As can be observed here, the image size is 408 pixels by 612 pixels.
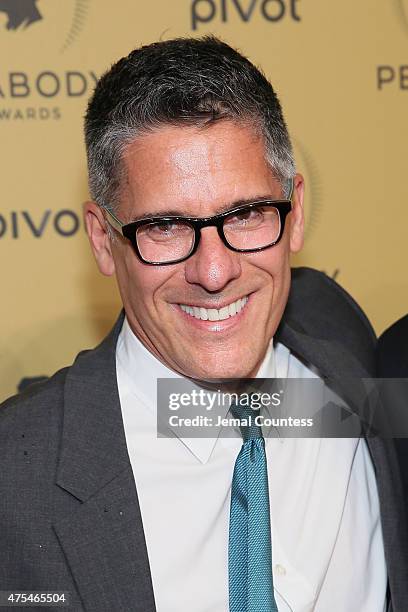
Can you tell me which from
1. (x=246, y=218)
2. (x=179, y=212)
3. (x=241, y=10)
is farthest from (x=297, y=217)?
(x=241, y=10)

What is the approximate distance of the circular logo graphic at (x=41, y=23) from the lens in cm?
198

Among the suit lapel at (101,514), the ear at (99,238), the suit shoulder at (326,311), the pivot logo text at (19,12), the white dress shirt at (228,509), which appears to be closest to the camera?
the suit lapel at (101,514)

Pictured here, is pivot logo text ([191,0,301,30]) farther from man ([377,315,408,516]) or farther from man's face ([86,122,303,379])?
man ([377,315,408,516])

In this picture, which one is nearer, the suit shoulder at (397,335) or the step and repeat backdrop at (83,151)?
the suit shoulder at (397,335)

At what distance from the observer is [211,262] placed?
1329 mm

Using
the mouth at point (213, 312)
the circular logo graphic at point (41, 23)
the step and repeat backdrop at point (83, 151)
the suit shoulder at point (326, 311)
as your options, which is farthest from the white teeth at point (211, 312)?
the circular logo graphic at point (41, 23)

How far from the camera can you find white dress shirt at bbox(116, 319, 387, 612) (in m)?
1.39

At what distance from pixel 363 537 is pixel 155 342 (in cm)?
53

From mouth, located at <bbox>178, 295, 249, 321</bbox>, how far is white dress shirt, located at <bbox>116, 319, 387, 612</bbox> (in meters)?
0.14

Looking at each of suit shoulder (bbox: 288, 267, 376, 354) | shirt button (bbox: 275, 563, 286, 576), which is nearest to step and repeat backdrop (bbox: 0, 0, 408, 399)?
suit shoulder (bbox: 288, 267, 376, 354)

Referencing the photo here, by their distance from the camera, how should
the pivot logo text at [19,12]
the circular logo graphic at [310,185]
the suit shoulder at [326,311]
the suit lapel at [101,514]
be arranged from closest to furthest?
the suit lapel at [101,514]
the suit shoulder at [326,311]
the pivot logo text at [19,12]
the circular logo graphic at [310,185]

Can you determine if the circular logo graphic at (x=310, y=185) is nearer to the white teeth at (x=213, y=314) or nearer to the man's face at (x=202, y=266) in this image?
the man's face at (x=202, y=266)

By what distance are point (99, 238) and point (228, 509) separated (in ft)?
1.76

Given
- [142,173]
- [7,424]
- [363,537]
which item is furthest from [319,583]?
[142,173]
